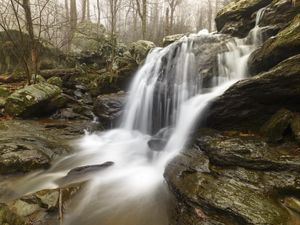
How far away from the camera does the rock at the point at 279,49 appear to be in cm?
510

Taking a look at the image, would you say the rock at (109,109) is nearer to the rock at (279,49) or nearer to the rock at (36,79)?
the rock at (36,79)

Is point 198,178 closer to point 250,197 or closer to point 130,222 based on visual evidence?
point 250,197

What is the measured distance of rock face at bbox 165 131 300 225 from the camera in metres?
2.98

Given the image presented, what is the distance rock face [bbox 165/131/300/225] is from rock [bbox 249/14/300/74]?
2.25 metres

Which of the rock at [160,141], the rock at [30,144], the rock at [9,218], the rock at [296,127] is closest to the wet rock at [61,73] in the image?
the rock at [30,144]

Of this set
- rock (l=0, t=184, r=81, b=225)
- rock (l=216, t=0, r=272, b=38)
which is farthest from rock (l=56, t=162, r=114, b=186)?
rock (l=216, t=0, r=272, b=38)

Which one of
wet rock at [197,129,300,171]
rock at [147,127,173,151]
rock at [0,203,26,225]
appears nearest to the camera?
rock at [0,203,26,225]

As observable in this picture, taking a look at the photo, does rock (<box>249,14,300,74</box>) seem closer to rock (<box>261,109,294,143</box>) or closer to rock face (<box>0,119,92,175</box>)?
rock (<box>261,109,294,143</box>)

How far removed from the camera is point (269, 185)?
332cm

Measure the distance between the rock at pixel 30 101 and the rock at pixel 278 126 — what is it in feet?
21.3

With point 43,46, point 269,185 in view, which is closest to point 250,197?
point 269,185

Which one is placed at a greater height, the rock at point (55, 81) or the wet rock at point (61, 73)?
the wet rock at point (61, 73)

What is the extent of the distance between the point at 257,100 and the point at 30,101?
6374mm

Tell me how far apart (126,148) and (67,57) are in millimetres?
8388
